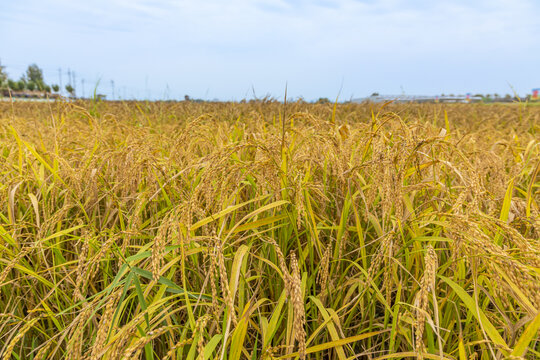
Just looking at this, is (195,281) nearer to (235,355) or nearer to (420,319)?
(235,355)

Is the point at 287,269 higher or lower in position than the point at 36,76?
lower

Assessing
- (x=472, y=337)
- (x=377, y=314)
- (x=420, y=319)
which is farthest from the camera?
(x=377, y=314)

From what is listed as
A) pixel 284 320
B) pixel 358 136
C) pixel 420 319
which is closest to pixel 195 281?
pixel 284 320

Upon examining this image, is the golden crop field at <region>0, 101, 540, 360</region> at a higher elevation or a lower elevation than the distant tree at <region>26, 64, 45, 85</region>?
lower

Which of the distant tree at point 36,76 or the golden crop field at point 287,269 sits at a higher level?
the distant tree at point 36,76

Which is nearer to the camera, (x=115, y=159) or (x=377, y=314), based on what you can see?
(x=377, y=314)

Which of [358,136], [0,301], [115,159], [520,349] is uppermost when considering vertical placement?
[358,136]

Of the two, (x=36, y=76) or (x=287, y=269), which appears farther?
(x=36, y=76)

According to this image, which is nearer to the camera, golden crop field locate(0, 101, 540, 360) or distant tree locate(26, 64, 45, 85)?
golden crop field locate(0, 101, 540, 360)

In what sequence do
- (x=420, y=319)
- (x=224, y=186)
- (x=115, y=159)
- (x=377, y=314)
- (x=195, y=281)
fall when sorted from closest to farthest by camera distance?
(x=420, y=319), (x=224, y=186), (x=195, y=281), (x=377, y=314), (x=115, y=159)

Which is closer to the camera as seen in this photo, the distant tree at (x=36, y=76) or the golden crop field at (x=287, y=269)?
the golden crop field at (x=287, y=269)

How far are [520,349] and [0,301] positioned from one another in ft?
6.99

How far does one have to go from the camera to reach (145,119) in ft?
15.7

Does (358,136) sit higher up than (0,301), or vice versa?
(358,136)
